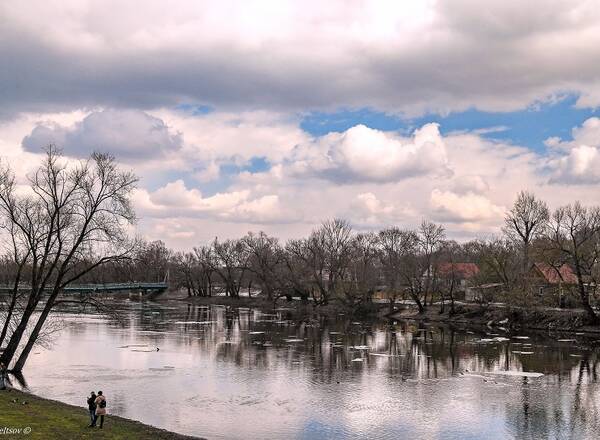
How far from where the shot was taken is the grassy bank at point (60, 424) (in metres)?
20.5

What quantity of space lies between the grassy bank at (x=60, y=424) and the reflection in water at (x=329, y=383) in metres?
2.27

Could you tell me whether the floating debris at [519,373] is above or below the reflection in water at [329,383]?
below

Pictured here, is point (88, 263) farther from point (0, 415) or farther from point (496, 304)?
point (496, 304)

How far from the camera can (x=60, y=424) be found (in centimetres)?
2231

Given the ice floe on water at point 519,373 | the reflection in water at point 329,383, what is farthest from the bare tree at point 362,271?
the ice floe on water at point 519,373

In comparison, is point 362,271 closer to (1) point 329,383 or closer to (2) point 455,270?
(2) point 455,270

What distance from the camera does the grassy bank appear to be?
67.3ft

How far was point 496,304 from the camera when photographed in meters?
88.8

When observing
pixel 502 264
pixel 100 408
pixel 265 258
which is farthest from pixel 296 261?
pixel 100 408

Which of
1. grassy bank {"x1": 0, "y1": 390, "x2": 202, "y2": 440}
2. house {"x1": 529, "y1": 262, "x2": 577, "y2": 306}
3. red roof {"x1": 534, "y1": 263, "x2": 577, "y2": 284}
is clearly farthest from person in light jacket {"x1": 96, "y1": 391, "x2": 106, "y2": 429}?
red roof {"x1": 534, "y1": 263, "x2": 577, "y2": 284}

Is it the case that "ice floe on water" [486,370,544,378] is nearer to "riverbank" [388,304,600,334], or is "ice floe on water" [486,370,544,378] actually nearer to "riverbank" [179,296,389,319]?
"riverbank" [388,304,600,334]

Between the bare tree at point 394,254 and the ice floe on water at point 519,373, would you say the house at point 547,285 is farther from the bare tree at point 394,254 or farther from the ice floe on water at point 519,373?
the ice floe on water at point 519,373

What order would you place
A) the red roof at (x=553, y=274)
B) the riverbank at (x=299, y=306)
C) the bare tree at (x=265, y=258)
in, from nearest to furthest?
the red roof at (x=553, y=274)
the riverbank at (x=299, y=306)
the bare tree at (x=265, y=258)

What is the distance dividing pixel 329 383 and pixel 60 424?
17366mm
